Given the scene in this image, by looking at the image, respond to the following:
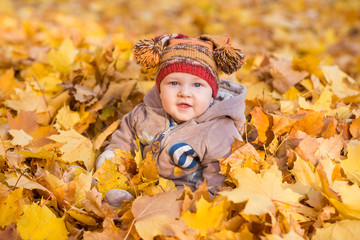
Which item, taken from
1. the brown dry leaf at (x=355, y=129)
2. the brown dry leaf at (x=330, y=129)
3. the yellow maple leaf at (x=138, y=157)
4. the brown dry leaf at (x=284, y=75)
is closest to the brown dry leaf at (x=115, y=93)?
the yellow maple leaf at (x=138, y=157)

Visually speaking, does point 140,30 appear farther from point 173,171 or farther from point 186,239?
point 186,239

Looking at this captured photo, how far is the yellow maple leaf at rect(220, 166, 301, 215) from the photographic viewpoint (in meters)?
1.33

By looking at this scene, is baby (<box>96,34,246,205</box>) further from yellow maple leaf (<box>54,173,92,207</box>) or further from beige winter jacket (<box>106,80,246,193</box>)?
yellow maple leaf (<box>54,173,92,207</box>)

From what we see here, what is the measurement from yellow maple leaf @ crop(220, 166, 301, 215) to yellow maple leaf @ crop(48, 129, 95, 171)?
3.15ft

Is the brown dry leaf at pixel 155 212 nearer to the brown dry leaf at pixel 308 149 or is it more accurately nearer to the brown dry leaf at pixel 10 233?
the brown dry leaf at pixel 10 233

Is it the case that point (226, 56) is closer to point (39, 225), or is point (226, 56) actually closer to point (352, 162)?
point (352, 162)

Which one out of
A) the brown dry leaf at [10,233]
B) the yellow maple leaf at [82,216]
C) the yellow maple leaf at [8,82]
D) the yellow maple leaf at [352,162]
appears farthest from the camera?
the yellow maple leaf at [8,82]

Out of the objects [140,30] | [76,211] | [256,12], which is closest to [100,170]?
[76,211]

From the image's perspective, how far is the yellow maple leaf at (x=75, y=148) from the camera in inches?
77.1

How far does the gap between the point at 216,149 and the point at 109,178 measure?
0.56m

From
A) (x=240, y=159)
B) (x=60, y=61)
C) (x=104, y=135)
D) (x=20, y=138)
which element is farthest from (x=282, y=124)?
(x=60, y=61)

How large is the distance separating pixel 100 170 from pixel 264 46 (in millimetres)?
4302

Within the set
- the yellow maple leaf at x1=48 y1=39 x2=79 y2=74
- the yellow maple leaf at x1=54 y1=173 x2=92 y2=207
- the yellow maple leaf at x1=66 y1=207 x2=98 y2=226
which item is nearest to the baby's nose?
the yellow maple leaf at x1=54 y1=173 x2=92 y2=207

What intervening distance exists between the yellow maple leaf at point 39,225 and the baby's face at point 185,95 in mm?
754
